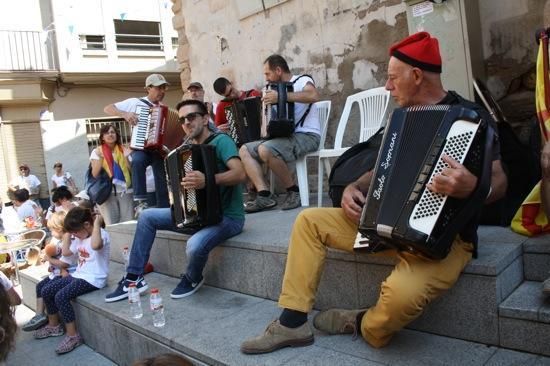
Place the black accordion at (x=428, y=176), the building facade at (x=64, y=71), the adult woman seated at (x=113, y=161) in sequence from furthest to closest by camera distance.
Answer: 1. the building facade at (x=64, y=71)
2. the adult woman seated at (x=113, y=161)
3. the black accordion at (x=428, y=176)

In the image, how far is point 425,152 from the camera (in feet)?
6.37

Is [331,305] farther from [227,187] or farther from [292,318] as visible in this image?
[227,187]

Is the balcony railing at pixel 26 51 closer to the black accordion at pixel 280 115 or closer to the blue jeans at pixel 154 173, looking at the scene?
the blue jeans at pixel 154 173

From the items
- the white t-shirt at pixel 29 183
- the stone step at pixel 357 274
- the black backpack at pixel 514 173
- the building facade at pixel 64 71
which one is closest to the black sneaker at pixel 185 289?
the stone step at pixel 357 274

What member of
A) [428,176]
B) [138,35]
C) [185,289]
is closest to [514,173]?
[428,176]

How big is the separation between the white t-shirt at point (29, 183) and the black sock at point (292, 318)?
12.8 meters

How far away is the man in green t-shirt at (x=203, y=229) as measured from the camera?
11.2 feet

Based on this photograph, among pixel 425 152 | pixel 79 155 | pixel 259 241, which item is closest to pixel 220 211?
pixel 259 241

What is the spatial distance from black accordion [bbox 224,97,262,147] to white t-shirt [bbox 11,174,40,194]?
34.2ft

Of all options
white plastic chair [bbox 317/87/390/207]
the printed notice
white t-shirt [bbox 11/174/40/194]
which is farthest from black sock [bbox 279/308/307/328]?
white t-shirt [bbox 11/174/40/194]

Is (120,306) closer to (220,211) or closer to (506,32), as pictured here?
(220,211)

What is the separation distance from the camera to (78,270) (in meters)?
4.19

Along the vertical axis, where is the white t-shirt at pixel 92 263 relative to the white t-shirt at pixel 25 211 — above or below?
below

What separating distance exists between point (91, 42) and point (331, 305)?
1523 centimetres
